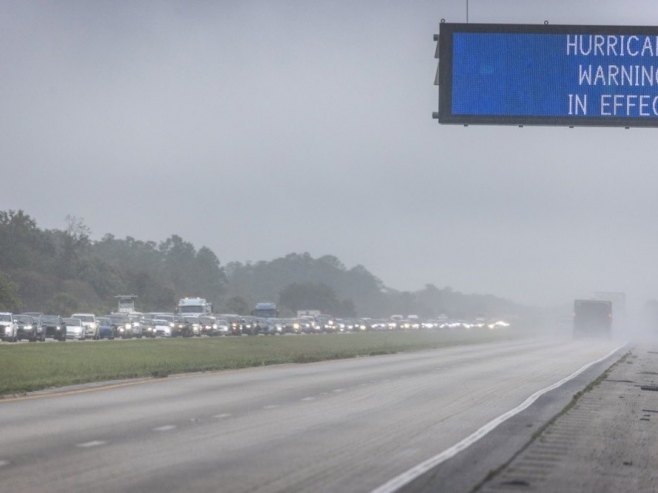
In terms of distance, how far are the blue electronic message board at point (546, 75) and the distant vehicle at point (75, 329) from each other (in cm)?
5267

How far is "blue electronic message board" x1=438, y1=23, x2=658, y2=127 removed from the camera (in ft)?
74.6

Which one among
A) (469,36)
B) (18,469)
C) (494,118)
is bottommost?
(18,469)

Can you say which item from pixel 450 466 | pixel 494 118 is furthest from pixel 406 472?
pixel 494 118

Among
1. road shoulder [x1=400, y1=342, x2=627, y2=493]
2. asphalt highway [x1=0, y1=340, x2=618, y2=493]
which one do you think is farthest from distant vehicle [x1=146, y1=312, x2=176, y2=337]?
road shoulder [x1=400, y1=342, x2=627, y2=493]

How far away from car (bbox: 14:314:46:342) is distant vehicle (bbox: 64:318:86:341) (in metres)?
4.68

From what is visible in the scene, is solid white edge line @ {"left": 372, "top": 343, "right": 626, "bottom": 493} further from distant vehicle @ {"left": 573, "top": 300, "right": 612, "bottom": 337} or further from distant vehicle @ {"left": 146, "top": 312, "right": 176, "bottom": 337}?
distant vehicle @ {"left": 573, "top": 300, "right": 612, "bottom": 337}

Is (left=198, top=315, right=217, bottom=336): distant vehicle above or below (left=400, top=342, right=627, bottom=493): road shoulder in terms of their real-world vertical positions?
above

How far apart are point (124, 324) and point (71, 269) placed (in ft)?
212

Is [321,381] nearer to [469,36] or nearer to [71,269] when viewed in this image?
[469,36]

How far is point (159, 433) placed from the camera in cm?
1864

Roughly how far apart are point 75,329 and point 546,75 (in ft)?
178

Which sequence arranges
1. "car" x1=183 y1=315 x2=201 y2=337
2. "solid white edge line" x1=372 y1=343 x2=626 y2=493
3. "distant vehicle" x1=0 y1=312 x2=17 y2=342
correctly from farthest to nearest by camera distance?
"car" x1=183 y1=315 x2=201 y2=337 < "distant vehicle" x1=0 y1=312 x2=17 y2=342 < "solid white edge line" x1=372 y1=343 x2=626 y2=493

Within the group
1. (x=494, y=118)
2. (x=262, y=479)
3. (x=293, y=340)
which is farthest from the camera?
(x=293, y=340)

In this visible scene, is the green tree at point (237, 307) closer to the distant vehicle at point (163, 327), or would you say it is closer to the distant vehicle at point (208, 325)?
the distant vehicle at point (208, 325)
